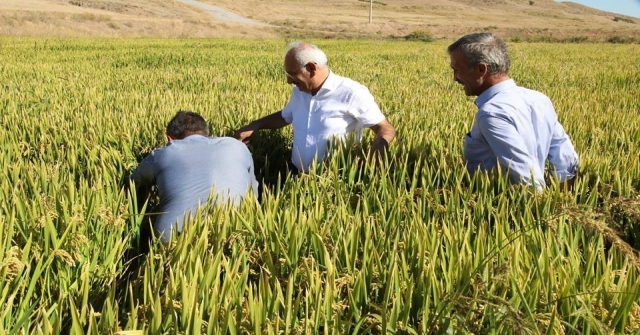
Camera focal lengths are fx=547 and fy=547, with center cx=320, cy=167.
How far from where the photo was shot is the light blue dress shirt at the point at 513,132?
246 centimetres

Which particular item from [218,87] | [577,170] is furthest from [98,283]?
[218,87]

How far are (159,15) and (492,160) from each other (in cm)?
5547

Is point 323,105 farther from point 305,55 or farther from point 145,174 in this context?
point 145,174

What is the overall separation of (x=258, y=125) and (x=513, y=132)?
181cm

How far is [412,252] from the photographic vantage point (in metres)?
1.71

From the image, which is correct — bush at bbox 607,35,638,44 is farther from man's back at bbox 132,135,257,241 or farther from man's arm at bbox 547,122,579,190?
man's back at bbox 132,135,257,241

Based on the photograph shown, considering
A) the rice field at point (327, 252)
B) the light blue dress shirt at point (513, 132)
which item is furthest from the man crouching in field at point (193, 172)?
the light blue dress shirt at point (513, 132)

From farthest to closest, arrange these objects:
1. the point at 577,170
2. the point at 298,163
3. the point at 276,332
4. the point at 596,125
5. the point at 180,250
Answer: the point at 596,125 < the point at 298,163 < the point at 577,170 < the point at 180,250 < the point at 276,332

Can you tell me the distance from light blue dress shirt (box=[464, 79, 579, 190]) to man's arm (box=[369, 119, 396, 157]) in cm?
49

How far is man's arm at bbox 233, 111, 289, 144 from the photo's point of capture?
12.0ft

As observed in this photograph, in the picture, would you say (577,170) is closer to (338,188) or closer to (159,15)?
(338,188)

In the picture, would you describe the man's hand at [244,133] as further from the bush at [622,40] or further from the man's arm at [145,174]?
the bush at [622,40]

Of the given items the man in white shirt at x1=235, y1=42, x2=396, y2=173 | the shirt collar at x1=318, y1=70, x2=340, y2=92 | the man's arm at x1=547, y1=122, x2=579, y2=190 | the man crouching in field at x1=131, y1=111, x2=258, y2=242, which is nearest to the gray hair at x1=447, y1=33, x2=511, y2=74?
the man's arm at x1=547, y1=122, x2=579, y2=190

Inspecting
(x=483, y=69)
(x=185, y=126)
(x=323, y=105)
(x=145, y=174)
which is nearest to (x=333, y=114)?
(x=323, y=105)
